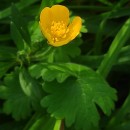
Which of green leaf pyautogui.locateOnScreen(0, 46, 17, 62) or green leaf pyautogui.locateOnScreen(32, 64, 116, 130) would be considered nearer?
green leaf pyautogui.locateOnScreen(32, 64, 116, 130)

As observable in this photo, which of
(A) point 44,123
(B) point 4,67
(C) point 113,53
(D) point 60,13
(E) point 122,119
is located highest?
(D) point 60,13

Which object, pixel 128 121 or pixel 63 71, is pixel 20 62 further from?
pixel 128 121

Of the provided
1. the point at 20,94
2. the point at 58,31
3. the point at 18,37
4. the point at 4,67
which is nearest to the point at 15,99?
the point at 20,94

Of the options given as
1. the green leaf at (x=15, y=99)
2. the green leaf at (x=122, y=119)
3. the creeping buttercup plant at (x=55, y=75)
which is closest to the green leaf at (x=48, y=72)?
the creeping buttercup plant at (x=55, y=75)

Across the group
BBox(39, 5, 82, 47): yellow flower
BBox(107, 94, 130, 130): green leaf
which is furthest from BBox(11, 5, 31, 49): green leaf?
BBox(107, 94, 130, 130): green leaf

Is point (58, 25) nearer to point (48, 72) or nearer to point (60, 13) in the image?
point (60, 13)

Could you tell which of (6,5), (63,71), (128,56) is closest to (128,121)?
(128,56)

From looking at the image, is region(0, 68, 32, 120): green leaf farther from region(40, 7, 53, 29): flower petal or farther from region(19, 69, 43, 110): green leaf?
region(40, 7, 53, 29): flower petal
